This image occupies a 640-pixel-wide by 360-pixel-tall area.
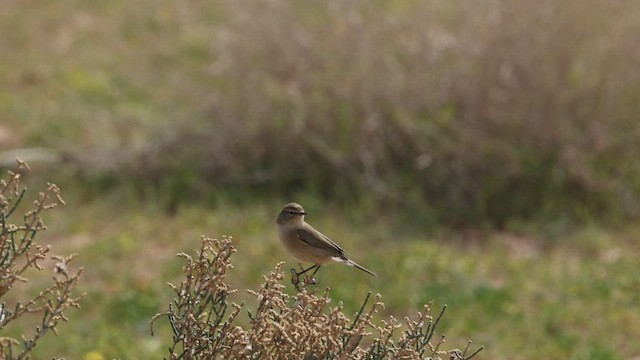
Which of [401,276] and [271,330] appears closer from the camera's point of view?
[271,330]

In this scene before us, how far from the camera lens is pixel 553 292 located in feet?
29.1

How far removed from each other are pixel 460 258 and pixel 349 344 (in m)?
5.52

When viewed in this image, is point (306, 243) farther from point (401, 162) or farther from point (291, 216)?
point (401, 162)

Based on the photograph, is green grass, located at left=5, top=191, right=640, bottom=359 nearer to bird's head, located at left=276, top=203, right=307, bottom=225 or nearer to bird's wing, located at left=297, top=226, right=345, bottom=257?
bird's head, located at left=276, top=203, right=307, bottom=225

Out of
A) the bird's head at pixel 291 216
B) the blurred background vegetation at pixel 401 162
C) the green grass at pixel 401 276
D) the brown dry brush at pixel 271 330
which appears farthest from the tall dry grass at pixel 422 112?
the brown dry brush at pixel 271 330

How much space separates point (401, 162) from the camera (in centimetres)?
1084

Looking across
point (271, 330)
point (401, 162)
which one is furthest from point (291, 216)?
point (401, 162)

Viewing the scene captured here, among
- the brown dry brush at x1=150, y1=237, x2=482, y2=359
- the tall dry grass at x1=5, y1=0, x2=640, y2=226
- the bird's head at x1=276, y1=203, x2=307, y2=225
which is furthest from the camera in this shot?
the tall dry grass at x1=5, y1=0, x2=640, y2=226

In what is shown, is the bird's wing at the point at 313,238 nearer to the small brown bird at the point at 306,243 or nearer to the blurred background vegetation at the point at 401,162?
the small brown bird at the point at 306,243

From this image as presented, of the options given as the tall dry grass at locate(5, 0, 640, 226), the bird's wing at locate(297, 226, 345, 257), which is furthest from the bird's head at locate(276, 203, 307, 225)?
the tall dry grass at locate(5, 0, 640, 226)

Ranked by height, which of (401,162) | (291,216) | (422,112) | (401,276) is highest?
(422,112)

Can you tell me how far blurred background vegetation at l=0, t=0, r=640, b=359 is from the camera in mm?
9078

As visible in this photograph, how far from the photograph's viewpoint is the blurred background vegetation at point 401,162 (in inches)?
357

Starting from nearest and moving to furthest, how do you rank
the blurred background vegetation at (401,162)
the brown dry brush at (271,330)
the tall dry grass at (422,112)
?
the brown dry brush at (271,330), the blurred background vegetation at (401,162), the tall dry grass at (422,112)
